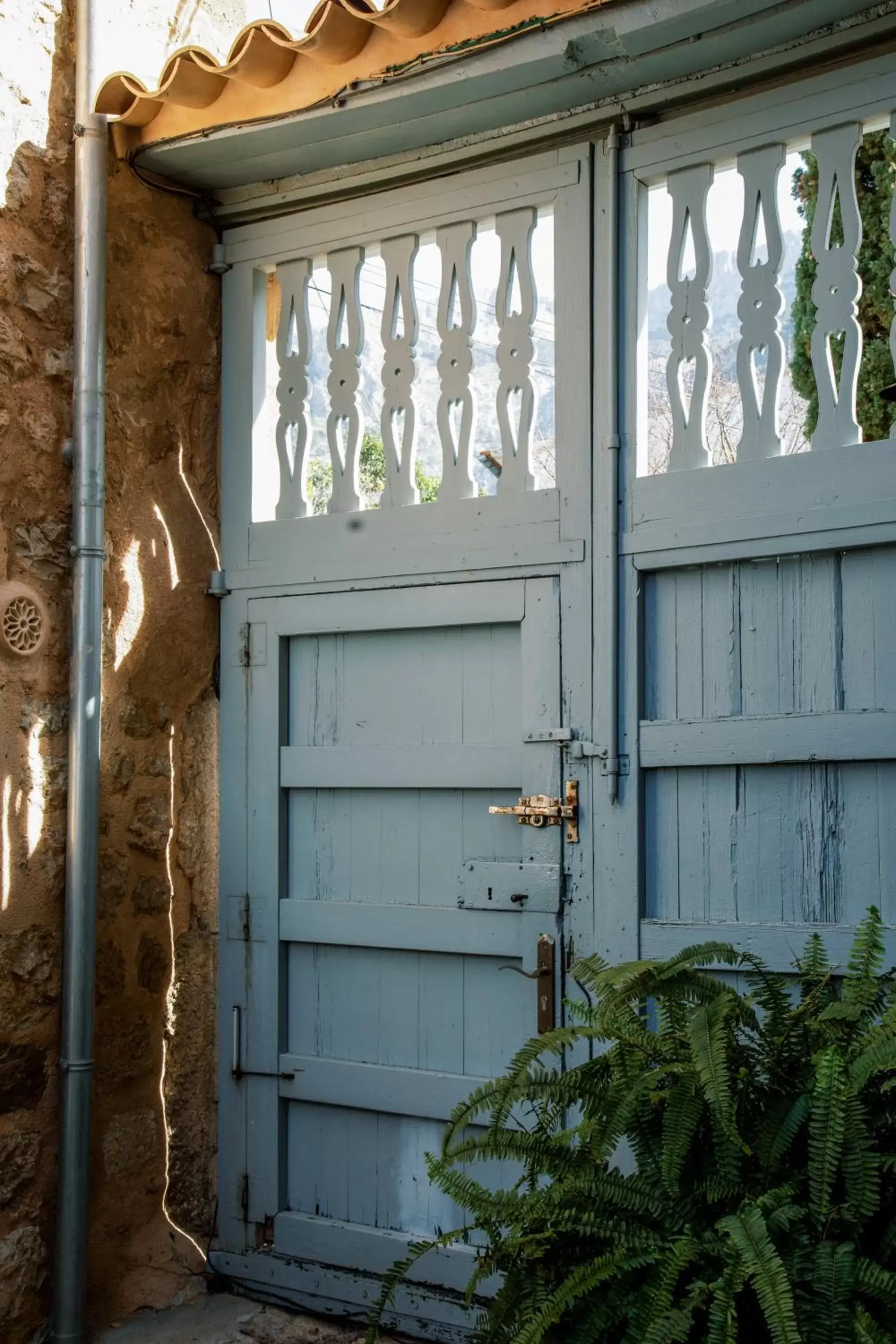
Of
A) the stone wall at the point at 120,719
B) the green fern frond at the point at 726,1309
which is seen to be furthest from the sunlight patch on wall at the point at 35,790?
the green fern frond at the point at 726,1309

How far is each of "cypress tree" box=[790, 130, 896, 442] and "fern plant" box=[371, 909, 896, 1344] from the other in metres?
2.80

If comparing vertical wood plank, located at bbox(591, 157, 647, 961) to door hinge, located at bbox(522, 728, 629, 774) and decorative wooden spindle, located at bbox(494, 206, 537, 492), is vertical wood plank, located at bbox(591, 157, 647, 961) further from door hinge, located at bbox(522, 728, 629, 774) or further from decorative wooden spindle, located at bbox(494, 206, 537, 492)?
decorative wooden spindle, located at bbox(494, 206, 537, 492)

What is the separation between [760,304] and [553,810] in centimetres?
129

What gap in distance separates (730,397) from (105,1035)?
7595 millimetres

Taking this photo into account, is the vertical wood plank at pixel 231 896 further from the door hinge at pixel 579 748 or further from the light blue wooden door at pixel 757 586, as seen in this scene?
the light blue wooden door at pixel 757 586

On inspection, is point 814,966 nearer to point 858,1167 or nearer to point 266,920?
point 858,1167

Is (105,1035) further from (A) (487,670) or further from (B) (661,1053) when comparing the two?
(B) (661,1053)

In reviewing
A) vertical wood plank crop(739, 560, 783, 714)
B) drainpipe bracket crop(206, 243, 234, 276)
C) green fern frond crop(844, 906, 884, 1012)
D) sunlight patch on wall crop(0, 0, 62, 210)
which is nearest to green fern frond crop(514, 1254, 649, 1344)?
green fern frond crop(844, 906, 884, 1012)

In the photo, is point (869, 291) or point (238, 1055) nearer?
point (238, 1055)

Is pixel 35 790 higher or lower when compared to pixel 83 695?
lower

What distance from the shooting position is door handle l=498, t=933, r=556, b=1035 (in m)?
3.22

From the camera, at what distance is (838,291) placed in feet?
9.61

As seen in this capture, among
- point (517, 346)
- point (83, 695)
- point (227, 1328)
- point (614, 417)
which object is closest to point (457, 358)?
point (517, 346)

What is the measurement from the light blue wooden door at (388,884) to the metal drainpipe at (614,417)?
0.16 metres
